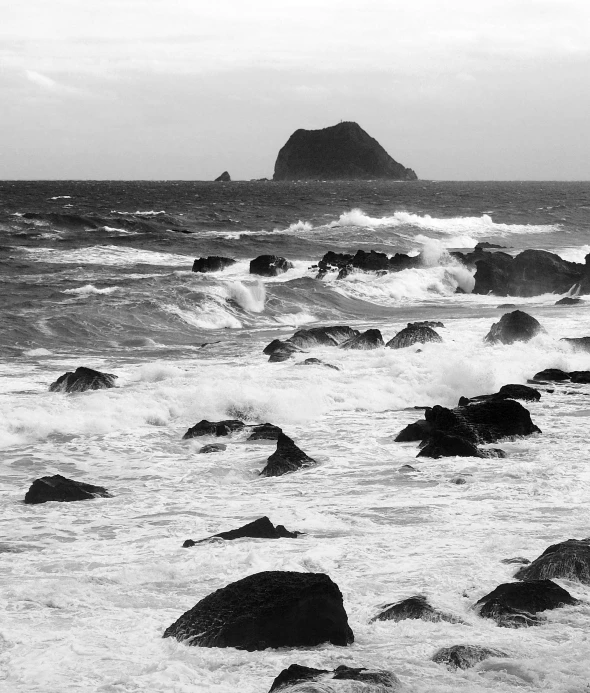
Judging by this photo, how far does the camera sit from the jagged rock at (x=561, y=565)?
5699 millimetres

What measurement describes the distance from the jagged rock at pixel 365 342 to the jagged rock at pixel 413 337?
203mm

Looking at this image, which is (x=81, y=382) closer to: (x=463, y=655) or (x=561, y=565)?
(x=561, y=565)

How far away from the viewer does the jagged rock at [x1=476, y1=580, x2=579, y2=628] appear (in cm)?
516

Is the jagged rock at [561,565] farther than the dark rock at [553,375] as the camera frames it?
No

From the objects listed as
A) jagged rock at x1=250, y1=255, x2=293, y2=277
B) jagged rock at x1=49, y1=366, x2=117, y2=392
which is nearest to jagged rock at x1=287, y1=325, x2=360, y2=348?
jagged rock at x1=49, y1=366, x2=117, y2=392

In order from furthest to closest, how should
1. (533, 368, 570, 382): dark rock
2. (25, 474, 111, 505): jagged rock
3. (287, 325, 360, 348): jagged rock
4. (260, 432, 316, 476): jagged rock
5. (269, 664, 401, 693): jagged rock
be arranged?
1. (287, 325, 360, 348): jagged rock
2. (533, 368, 570, 382): dark rock
3. (260, 432, 316, 476): jagged rock
4. (25, 474, 111, 505): jagged rock
5. (269, 664, 401, 693): jagged rock

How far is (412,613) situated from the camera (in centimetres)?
525

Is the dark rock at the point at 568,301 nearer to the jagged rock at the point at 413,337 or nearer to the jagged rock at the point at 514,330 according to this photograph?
the jagged rock at the point at 514,330

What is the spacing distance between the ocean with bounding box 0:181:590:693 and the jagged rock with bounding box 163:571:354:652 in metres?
0.09

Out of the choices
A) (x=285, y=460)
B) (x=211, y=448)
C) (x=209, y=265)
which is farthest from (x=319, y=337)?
(x=209, y=265)

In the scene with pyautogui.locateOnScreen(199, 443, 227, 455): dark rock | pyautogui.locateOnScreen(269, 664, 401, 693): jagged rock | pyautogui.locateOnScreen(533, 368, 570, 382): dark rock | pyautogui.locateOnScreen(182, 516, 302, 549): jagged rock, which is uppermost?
pyautogui.locateOnScreen(269, 664, 401, 693): jagged rock

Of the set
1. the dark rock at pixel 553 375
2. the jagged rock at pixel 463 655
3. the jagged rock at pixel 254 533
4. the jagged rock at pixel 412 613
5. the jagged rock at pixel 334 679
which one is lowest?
the dark rock at pixel 553 375

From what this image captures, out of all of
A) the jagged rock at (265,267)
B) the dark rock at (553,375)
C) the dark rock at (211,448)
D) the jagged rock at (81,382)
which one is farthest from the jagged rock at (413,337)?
the jagged rock at (265,267)

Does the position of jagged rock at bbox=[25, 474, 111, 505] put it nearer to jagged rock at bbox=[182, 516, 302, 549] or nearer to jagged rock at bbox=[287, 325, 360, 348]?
jagged rock at bbox=[182, 516, 302, 549]
